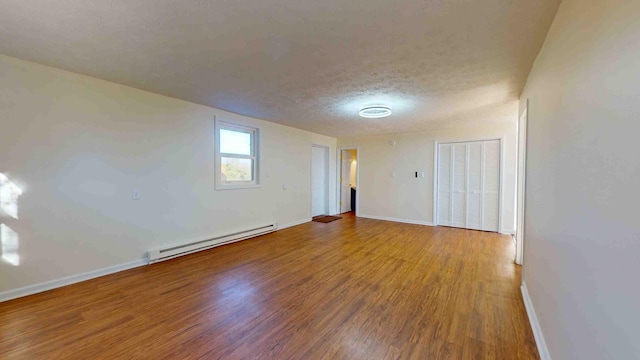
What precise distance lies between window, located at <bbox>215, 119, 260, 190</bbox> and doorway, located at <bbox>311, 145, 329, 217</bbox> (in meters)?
2.01

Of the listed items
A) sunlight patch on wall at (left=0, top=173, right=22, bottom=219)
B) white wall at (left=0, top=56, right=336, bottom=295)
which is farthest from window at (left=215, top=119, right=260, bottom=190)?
sunlight patch on wall at (left=0, top=173, right=22, bottom=219)

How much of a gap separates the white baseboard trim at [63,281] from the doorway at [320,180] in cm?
421

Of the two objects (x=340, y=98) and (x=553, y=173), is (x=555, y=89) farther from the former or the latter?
(x=340, y=98)

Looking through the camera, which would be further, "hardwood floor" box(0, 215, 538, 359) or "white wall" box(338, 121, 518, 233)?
"white wall" box(338, 121, 518, 233)

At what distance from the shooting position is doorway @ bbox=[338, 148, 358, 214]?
24.8 ft

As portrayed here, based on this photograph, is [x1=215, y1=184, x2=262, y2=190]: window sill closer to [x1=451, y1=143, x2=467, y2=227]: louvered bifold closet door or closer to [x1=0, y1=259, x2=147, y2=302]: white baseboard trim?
[x1=0, y1=259, x2=147, y2=302]: white baseboard trim

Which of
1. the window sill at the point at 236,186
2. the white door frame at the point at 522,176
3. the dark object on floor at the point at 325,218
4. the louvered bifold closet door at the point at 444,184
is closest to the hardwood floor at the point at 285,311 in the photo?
the white door frame at the point at 522,176

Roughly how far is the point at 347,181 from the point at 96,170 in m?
5.98

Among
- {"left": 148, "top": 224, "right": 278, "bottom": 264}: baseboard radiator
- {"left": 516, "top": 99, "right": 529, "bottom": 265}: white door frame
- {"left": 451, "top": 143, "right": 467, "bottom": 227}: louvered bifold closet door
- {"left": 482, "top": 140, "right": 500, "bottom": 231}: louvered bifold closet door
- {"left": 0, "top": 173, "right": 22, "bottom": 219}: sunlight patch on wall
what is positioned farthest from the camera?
{"left": 451, "top": 143, "right": 467, "bottom": 227}: louvered bifold closet door

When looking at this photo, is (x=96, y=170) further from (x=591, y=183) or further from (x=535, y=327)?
(x=535, y=327)

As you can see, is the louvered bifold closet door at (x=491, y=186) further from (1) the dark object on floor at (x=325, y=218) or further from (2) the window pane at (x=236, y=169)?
(2) the window pane at (x=236, y=169)

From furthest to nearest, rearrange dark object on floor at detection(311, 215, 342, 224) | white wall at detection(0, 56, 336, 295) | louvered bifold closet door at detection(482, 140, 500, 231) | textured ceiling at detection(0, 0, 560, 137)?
dark object on floor at detection(311, 215, 342, 224), louvered bifold closet door at detection(482, 140, 500, 231), white wall at detection(0, 56, 336, 295), textured ceiling at detection(0, 0, 560, 137)

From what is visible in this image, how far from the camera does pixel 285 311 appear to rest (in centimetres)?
228

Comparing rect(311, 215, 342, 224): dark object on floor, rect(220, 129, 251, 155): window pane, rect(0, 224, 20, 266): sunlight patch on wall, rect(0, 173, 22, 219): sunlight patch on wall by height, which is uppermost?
rect(220, 129, 251, 155): window pane
